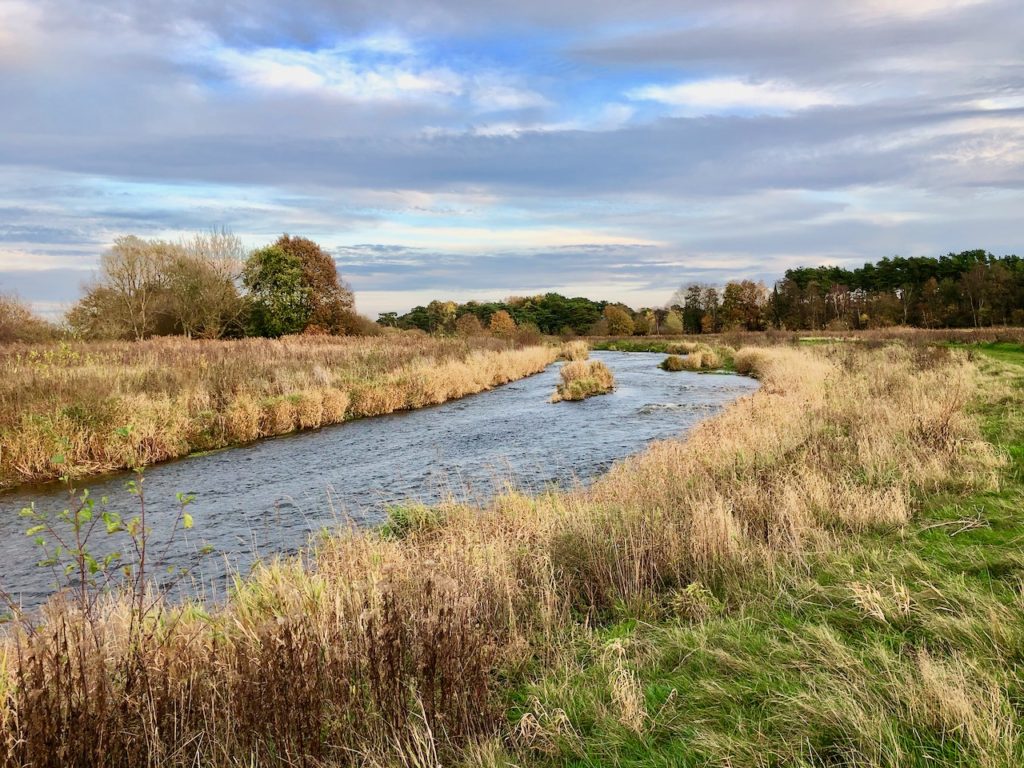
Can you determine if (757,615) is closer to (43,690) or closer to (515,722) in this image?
(515,722)

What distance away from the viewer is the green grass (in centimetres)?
284

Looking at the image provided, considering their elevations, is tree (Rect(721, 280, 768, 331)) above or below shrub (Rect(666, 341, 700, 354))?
above

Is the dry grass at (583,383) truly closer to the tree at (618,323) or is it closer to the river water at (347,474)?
the river water at (347,474)

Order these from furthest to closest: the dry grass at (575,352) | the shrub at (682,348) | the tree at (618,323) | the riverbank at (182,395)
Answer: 1. the tree at (618,323)
2. the dry grass at (575,352)
3. the shrub at (682,348)
4. the riverbank at (182,395)

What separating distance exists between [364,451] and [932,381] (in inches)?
548

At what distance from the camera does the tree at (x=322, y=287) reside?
42250mm

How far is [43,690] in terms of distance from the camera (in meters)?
2.91

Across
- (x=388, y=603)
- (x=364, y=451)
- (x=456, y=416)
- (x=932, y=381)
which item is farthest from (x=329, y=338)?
(x=388, y=603)

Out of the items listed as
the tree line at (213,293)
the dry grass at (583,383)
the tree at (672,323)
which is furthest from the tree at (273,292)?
the tree at (672,323)

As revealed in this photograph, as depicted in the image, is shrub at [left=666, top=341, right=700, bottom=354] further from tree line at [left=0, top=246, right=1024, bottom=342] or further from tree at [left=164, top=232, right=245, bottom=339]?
tree at [left=164, top=232, right=245, bottom=339]

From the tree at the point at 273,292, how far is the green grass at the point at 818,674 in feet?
129

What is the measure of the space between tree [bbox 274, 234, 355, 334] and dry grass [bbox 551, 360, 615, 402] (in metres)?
21.6

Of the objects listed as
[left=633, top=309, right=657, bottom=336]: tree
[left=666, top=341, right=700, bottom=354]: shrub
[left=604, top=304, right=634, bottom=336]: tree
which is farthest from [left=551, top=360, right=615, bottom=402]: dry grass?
[left=633, top=309, right=657, bottom=336]: tree

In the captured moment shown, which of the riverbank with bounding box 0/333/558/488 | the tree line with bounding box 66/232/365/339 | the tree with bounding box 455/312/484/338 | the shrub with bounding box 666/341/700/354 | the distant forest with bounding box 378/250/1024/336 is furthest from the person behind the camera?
the distant forest with bounding box 378/250/1024/336
